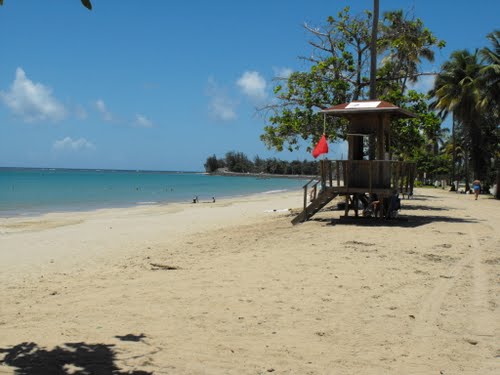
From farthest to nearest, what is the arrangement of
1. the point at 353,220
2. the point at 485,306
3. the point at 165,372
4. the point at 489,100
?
1. the point at 489,100
2. the point at 353,220
3. the point at 485,306
4. the point at 165,372

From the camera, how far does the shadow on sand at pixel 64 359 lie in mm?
4574

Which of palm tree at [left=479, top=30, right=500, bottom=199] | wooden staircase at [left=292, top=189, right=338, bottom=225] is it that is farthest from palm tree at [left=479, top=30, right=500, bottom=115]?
wooden staircase at [left=292, top=189, right=338, bottom=225]

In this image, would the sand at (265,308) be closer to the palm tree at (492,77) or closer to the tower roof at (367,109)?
the tower roof at (367,109)

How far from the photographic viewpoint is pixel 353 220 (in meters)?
15.7

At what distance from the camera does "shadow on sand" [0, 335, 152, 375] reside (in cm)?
457

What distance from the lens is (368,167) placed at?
50.3 feet

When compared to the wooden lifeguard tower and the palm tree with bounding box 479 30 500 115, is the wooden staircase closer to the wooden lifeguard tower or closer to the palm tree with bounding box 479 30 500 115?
the wooden lifeguard tower

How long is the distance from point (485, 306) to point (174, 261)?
5.83m

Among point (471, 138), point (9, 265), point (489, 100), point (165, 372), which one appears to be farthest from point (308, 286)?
point (471, 138)

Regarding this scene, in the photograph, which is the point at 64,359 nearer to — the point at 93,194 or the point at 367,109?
the point at 367,109

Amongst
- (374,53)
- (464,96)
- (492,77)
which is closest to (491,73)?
(492,77)

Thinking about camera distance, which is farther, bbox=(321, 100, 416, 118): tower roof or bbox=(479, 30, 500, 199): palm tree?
bbox=(479, 30, 500, 199): palm tree

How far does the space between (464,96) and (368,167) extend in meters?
27.8

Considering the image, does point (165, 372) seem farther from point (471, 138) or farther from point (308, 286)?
point (471, 138)
